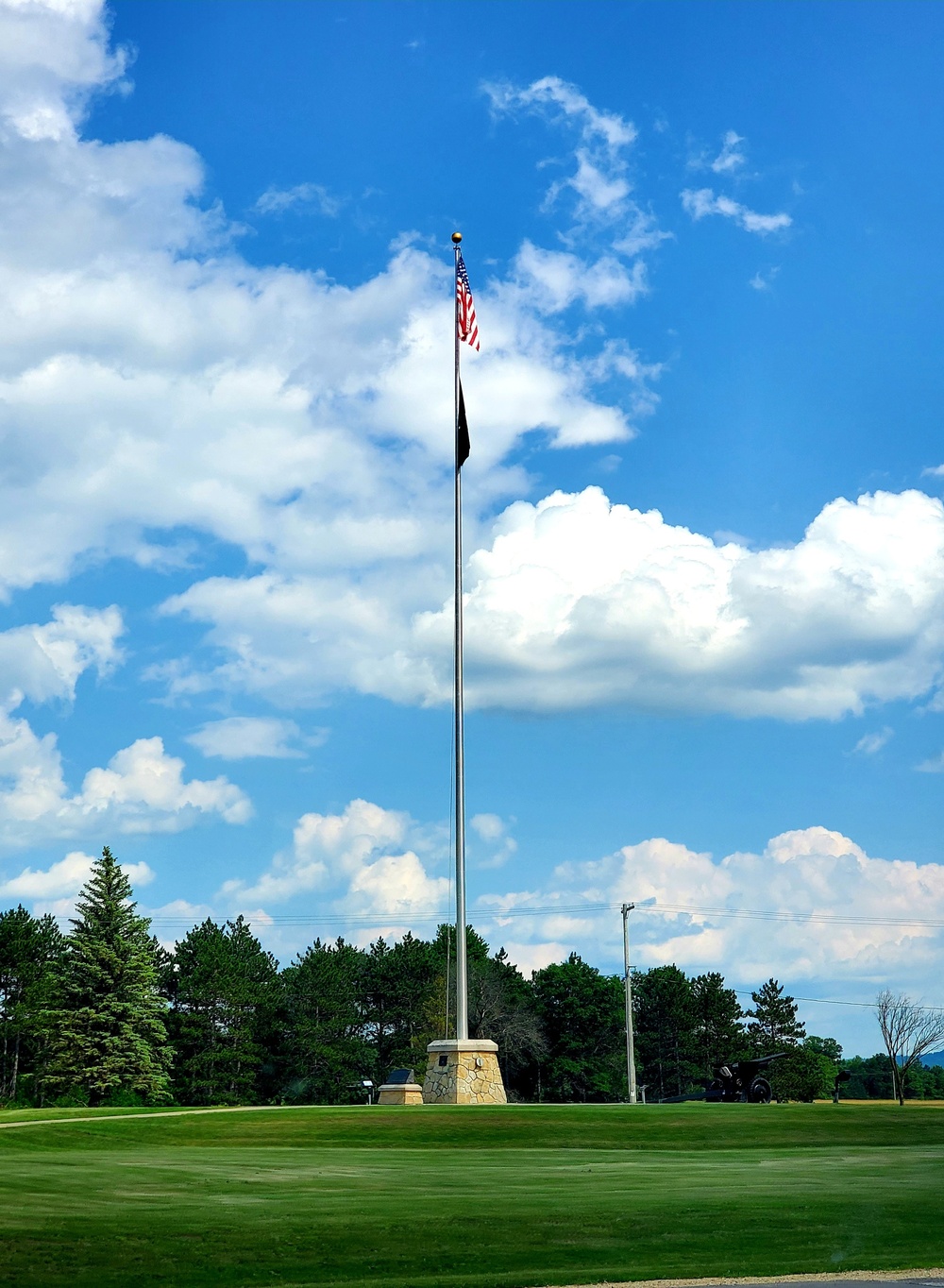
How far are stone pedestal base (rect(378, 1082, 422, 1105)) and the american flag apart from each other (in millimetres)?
22413

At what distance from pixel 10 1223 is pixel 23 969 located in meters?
62.3

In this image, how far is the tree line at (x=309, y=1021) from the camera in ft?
190

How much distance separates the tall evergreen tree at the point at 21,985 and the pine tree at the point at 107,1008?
11124mm

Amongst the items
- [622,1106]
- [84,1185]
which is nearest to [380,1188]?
[84,1185]

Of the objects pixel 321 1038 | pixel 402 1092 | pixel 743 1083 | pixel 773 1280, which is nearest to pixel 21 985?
pixel 321 1038

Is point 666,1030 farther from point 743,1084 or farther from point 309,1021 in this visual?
point 743,1084

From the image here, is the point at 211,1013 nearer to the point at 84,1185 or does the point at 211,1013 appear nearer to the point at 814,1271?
the point at 84,1185

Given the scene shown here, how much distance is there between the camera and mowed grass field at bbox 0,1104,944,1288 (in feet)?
46.4

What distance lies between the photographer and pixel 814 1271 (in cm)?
1405

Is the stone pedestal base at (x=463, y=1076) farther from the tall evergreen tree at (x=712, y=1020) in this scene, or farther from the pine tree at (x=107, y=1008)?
the tall evergreen tree at (x=712, y=1020)

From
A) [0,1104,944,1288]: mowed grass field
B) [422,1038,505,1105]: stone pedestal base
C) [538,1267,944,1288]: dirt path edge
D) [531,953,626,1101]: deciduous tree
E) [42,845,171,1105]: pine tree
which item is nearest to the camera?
[538,1267,944,1288]: dirt path edge

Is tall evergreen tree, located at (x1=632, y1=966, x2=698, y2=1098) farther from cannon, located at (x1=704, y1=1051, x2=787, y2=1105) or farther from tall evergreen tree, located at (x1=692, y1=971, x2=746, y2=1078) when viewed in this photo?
cannon, located at (x1=704, y1=1051, x2=787, y2=1105)

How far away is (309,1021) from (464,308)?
53290 mm

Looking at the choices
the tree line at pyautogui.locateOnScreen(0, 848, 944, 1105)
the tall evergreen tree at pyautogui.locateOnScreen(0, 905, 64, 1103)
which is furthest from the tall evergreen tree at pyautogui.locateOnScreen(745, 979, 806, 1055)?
the tall evergreen tree at pyautogui.locateOnScreen(0, 905, 64, 1103)
